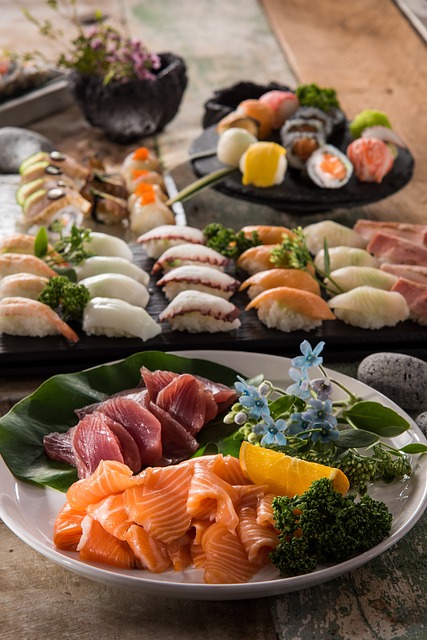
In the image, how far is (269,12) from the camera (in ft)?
18.2

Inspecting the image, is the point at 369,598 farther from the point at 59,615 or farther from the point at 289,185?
the point at 289,185

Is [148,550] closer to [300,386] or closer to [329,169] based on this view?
[300,386]

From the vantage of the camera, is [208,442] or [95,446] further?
[208,442]

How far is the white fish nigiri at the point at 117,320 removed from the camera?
7.48 feet

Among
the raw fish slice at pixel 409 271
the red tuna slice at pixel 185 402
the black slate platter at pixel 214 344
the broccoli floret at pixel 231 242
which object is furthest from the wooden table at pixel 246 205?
the raw fish slice at pixel 409 271

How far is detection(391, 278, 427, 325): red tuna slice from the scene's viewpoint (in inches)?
94.9

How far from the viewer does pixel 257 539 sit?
1500 millimetres

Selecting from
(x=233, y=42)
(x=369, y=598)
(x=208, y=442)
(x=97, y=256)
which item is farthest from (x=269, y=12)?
(x=369, y=598)

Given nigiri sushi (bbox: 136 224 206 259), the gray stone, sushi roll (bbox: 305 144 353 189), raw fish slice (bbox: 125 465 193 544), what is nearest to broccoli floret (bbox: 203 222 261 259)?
nigiri sushi (bbox: 136 224 206 259)

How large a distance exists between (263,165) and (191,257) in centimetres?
62

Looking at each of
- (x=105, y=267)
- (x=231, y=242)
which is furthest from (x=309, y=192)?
(x=105, y=267)

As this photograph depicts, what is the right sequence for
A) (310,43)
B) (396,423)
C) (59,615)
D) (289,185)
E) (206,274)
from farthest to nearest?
1. (310,43)
2. (289,185)
3. (206,274)
4. (396,423)
5. (59,615)

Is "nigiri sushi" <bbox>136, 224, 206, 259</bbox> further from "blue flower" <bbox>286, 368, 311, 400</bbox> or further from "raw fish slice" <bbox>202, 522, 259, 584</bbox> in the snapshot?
"raw fish slice" <bbox>202, 522, 259, 584</bbox>

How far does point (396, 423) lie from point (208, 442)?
0.41 meters
